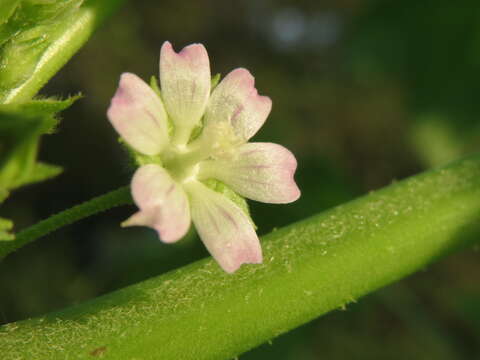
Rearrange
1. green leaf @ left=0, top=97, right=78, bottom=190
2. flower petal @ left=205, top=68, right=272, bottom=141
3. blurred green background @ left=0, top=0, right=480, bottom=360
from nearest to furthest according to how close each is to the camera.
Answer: green leaf @ left=0, top=97, right=78, bottom=190
flower petal @ left=205, top=68, right=272, bottom=141
blurred green background @ left=0, top=0, right=480, bottom=360

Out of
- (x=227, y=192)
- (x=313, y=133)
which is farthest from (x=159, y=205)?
(x=313, y=133)

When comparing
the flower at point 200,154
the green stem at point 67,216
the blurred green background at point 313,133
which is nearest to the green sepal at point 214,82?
the flower at point 200,154

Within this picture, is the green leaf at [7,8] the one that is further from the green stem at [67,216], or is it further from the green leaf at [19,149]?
the green stem at [67,216]

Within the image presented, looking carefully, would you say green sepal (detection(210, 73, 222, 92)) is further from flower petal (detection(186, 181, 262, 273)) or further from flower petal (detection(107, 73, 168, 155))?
flower petal (detection(186, 181, 262, 273))

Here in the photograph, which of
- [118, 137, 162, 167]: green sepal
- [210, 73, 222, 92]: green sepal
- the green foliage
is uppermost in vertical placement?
Answer: the green foliage

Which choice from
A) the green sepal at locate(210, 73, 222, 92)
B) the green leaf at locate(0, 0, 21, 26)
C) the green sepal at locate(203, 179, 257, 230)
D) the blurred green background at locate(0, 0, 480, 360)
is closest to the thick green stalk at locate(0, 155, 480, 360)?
the green sepal at locate(203, 179, 257, 230)

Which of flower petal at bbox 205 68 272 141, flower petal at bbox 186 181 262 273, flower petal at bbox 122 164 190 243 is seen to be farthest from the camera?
flower petal at bbox 205 68 272 141

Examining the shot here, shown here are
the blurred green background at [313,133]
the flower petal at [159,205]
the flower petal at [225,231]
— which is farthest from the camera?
the blurred green background at [313,133]
